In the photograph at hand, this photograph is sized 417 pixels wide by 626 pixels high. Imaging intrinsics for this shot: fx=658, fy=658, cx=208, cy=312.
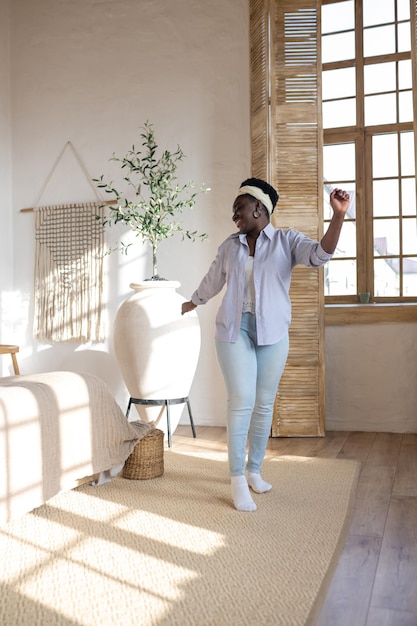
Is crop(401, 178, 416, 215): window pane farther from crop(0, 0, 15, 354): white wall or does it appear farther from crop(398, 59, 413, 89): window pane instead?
crop(0, 0, 15, 354): white wall

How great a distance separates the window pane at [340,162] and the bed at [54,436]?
247 cm

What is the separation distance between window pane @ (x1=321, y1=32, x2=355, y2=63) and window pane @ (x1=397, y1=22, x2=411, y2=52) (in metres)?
0.32

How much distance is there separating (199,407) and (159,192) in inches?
61.2

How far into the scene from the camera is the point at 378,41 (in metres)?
4.63

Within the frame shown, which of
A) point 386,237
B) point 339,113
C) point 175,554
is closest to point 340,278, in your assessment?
point 386,237

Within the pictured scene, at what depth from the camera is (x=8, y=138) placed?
5246 mm

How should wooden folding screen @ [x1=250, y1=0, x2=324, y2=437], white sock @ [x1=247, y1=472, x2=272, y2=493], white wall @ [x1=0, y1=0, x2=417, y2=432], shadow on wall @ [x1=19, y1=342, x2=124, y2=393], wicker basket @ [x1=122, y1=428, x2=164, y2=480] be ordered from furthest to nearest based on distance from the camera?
shadow on wall @ [x1=19, y1=342, x2=124, y2=393] < white wall @ [x1=0, y1=0, x2=417, y2=432] < wooden folding screen @ [x1=250, y1=0, x2=324, y2=437] < wicker basket @ [x1=122, y1=428, x2=164, y2=480] < white sock @ [x1=247, y1=472, x2=272, y2=493]

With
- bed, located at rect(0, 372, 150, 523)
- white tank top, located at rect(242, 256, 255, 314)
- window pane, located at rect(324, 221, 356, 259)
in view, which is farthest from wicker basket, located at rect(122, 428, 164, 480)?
window pane, located at rect(324, 221, 356, 259)

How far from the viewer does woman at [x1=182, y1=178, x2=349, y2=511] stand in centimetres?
271

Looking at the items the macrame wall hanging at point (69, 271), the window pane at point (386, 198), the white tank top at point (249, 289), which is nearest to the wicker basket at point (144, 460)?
the white tank top at point (249, 289)

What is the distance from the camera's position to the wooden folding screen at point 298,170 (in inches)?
166

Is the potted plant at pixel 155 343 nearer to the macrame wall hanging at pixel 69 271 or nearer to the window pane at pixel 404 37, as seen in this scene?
the macrame wall hanging at pixel 69 271

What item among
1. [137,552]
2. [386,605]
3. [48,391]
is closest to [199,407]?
[48,391]

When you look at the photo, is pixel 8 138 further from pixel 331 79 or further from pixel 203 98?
pixel 331 79
